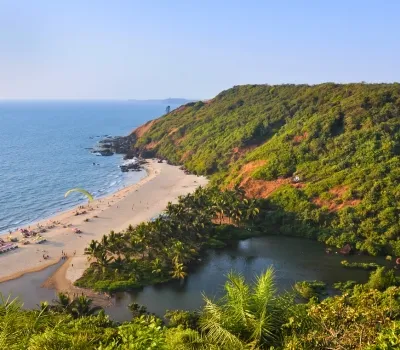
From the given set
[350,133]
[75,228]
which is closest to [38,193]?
[75,228]

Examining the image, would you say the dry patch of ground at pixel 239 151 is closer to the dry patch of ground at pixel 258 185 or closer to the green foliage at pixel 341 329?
the dry patch of ground at pixel 258 185

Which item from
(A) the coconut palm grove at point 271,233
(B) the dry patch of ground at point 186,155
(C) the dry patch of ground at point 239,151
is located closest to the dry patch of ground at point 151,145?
(A) the coconut palm grove at point 271,233

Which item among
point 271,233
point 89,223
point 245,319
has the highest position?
point 245,319

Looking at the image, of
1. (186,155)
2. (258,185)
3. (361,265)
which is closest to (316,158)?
(258,185)

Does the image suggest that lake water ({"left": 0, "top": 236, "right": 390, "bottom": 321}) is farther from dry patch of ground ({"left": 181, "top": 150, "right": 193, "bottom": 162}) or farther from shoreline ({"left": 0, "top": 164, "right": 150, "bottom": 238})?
dry patch of ground ({"left": 181, "top": 150, "right": 193, "bottom": 162})

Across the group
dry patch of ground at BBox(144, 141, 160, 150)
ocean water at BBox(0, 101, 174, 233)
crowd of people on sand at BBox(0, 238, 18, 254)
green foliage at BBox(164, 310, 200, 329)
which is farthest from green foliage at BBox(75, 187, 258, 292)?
dry patch of ground at BBox(144, 141, 160, 150)

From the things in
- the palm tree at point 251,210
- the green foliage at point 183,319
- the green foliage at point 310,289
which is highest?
the palm tree at point 251,210

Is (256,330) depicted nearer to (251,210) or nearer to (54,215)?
(251,210)

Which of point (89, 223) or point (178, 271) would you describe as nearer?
point (178, 271)
